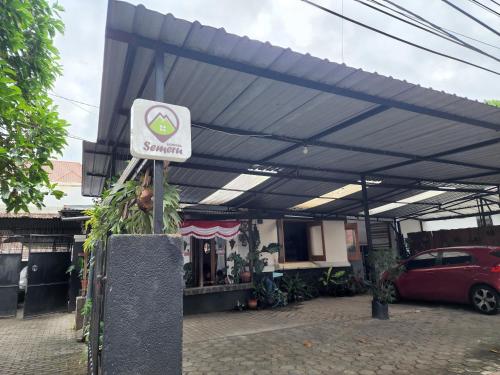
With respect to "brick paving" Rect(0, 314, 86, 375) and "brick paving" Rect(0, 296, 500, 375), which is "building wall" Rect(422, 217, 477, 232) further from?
"brick paving" Rect(0, 314, 86, 375)

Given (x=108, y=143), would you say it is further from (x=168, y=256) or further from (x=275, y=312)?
(x=275, y=312)

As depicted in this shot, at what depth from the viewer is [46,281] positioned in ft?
30.5

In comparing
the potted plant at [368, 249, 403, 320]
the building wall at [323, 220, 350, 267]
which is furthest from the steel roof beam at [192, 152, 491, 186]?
the building wall at [323, 220, 350, 267]

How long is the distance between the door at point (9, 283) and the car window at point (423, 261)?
1129cm

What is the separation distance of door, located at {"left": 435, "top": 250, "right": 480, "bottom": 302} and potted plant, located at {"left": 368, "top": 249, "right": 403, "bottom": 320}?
151 centimetres

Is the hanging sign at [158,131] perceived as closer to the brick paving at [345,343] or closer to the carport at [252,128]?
the carport at [252,128]

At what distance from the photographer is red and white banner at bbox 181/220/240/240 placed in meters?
9.16

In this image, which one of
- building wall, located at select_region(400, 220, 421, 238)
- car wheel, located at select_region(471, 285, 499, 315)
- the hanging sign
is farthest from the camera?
building wall, located at select_region(400, 220, 421, 238)

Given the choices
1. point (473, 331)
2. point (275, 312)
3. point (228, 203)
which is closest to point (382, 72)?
point (473, 331)

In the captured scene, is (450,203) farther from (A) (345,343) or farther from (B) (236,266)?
(A) (345,343)

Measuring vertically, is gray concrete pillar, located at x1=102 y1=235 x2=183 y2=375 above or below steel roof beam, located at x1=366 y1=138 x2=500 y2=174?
below

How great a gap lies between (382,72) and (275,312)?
7.10m

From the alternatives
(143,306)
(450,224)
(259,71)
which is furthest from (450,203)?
(143,306)

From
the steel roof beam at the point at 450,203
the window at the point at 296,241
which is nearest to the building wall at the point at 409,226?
the steel roof beam at the point at 450,203
